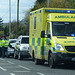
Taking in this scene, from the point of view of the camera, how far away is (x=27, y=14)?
62.8 metres

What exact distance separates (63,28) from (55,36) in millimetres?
705

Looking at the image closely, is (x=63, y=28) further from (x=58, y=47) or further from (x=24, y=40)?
(x=24, y=40)

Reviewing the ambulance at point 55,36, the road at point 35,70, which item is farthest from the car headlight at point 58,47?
the road at point 35,70

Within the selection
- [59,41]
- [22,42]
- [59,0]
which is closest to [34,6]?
[59,0]

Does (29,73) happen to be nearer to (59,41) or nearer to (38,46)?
(59,41)

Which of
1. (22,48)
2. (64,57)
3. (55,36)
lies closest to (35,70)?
(64,57)

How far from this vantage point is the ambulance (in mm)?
18219

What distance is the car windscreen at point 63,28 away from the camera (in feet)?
62.9

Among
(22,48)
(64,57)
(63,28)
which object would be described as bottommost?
(64,57)

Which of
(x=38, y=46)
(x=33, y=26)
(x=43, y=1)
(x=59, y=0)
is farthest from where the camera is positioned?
(x=43, y=1)

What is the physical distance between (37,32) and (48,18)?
1801 millimetres

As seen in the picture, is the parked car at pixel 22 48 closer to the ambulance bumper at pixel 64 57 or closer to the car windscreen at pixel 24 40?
the car windscreen at pixel 24 40

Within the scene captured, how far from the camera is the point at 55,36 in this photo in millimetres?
18922

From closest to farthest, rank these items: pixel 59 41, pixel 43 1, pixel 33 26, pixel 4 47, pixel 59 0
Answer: pixel 59 41 < pixel 33 26 < pixel 4 47 < pixel 59 0 < pixel 43 1
